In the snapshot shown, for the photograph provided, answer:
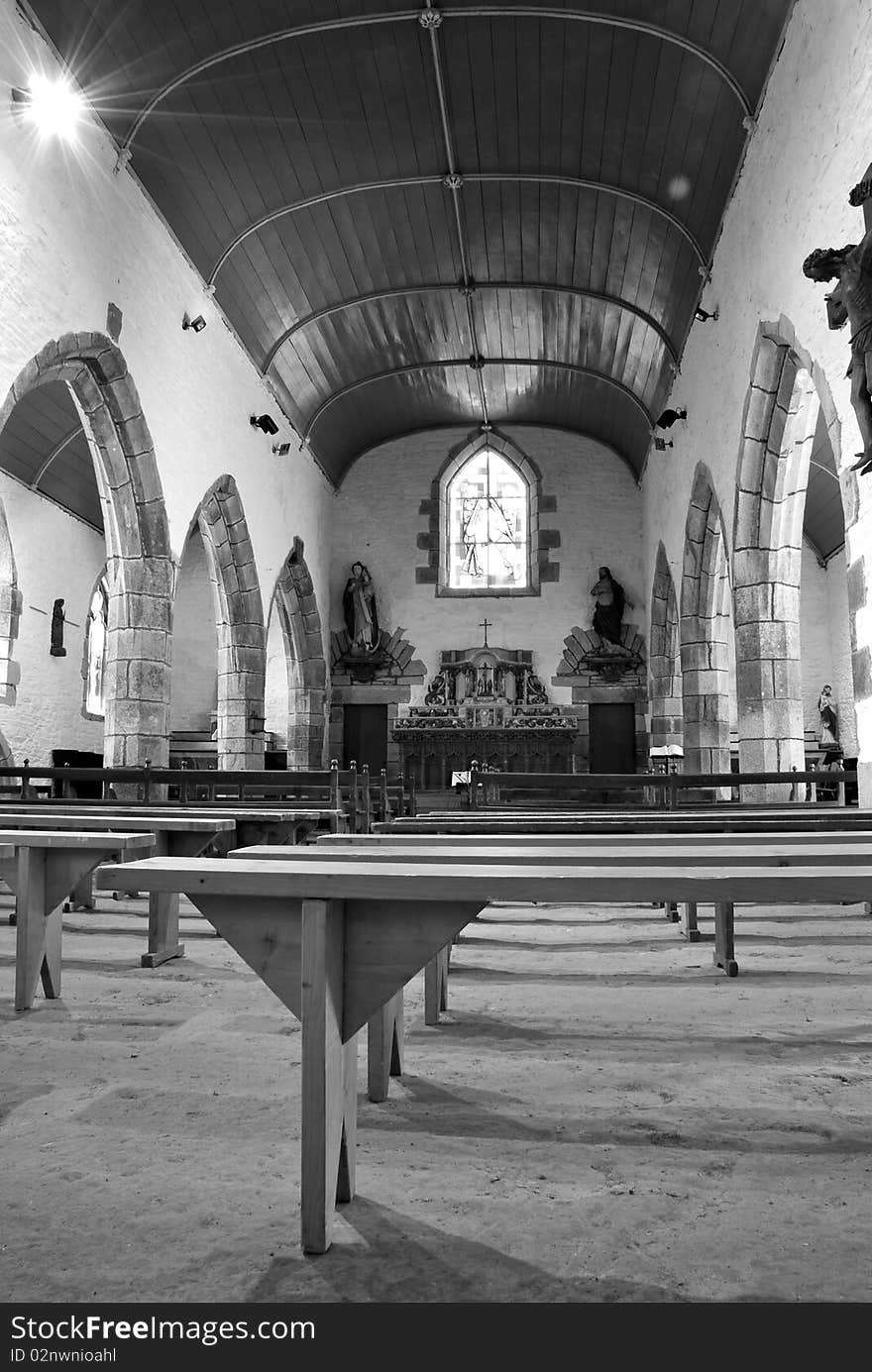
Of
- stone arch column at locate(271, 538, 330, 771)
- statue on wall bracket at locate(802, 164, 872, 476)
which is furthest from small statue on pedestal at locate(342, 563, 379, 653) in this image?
statue on wall bracket at locate(802, 164, 872, 476)

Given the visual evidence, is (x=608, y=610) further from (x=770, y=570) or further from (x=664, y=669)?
(x=770, y=570)

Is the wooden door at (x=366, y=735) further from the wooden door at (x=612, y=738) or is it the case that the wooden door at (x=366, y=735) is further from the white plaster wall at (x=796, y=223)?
the white plaster wall at (x=796, y=223)

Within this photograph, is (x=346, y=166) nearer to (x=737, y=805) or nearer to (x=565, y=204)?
(x=565, y=204)

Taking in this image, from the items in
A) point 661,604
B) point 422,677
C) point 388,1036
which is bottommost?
point 388,1036

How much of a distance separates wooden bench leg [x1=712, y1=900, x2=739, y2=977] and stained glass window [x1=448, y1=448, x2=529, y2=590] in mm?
13559

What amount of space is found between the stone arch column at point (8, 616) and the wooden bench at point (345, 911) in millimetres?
11826

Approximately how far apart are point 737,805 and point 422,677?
10.4m

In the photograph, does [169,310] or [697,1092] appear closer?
[697,1092]

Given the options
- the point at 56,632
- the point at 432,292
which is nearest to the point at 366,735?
the point at 56,632

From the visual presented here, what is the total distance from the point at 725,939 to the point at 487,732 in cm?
1181

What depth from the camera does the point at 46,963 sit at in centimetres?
311
